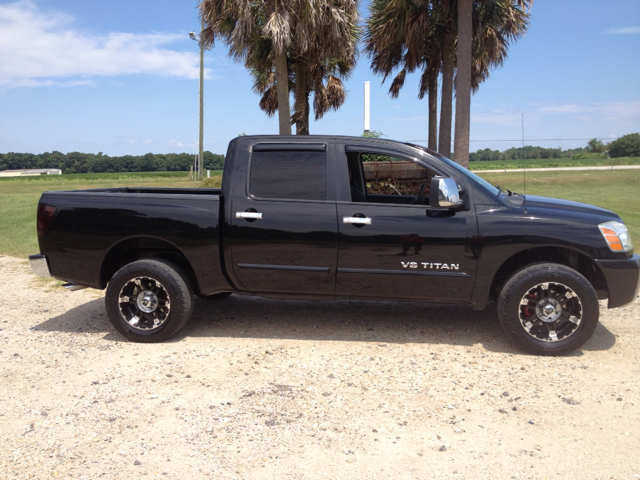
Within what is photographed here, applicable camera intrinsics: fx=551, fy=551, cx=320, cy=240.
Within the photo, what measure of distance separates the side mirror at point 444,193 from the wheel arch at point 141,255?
236 cm

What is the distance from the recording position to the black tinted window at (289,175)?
16.5ft

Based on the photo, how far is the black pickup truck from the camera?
4680 millimetres

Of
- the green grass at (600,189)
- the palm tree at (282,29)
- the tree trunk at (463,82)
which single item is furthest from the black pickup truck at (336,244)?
the palm tree at (282,29)

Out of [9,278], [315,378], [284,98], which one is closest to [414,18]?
[284,98]

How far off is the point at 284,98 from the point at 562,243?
44.2 ft

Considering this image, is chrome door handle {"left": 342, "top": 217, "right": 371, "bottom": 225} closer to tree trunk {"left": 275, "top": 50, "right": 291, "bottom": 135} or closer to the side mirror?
the side mirror

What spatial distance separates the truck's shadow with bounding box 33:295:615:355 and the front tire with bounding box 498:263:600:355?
27cm

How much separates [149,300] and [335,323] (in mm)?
1867

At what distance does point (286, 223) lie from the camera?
4938 mm

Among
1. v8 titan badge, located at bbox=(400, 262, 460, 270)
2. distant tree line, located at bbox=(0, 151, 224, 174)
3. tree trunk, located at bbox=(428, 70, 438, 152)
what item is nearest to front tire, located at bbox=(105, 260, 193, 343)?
v8 titan badge, located at bbox=(400, 262, 460, 270)

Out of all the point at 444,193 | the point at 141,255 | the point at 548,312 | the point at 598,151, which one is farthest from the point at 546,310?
the point at 598,151

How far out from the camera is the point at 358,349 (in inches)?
194

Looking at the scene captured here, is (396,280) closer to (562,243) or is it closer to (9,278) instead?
(562,243)

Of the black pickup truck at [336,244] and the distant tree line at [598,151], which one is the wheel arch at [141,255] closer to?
the black pickup truck at [336,244]
